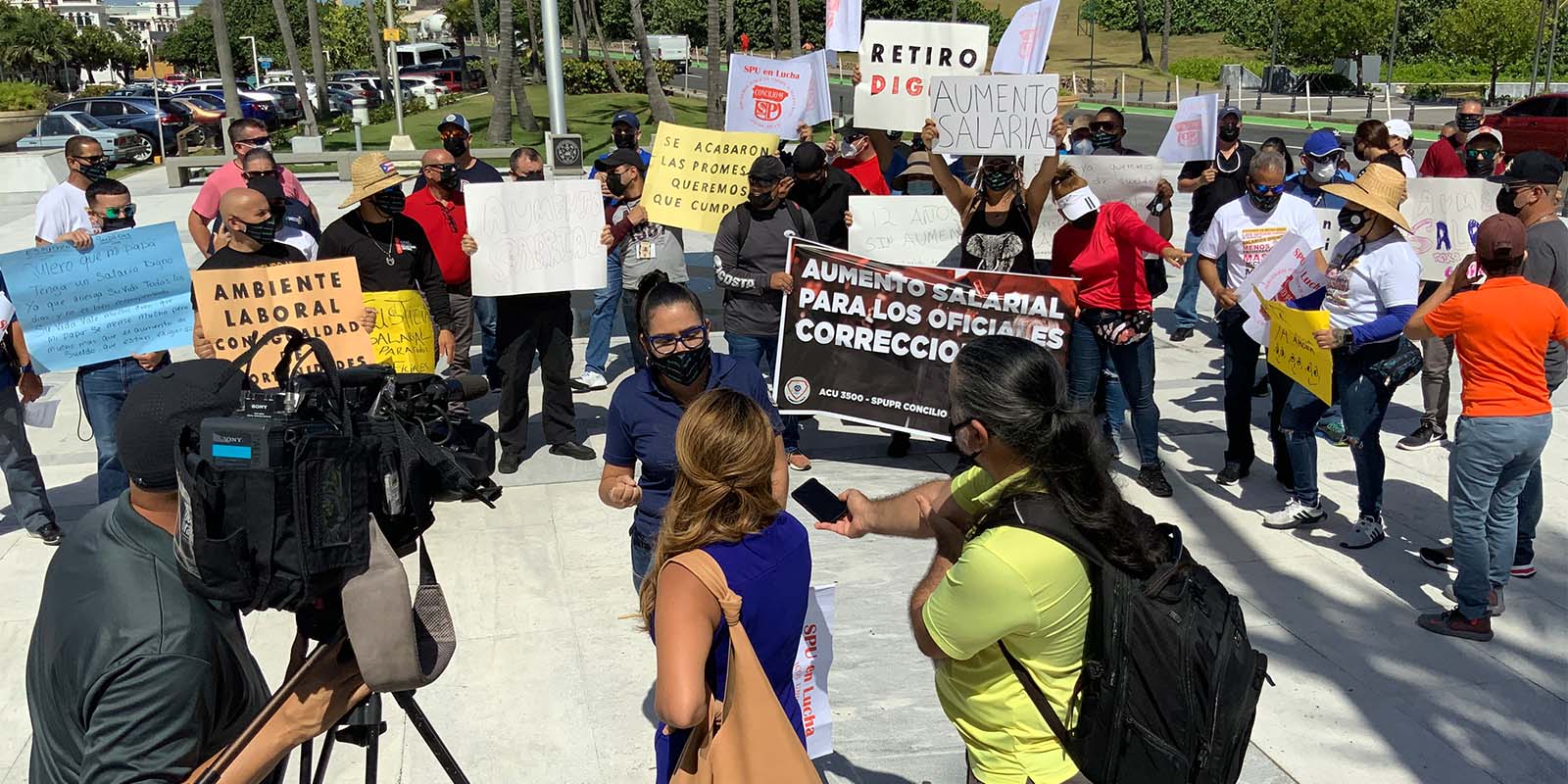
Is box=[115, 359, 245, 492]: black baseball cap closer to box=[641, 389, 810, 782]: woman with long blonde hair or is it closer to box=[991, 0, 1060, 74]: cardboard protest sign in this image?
box=[641, 389, 810, 782]: woman with long blonde hair

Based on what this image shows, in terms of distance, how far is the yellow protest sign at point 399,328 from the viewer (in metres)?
6.71

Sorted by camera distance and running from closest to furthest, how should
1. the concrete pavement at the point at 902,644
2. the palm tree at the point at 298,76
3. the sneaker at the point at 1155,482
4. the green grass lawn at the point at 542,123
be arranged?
1. the concrete pavement at the point at 902,644
2. the sneaker at the point at 1155,482
3. the green grass lawn at the point at 542,123
4. the palm tree at the point at 298,76

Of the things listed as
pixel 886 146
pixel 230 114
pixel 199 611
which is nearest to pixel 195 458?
pixel 199 611

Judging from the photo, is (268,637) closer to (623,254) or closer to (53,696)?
(53,696)

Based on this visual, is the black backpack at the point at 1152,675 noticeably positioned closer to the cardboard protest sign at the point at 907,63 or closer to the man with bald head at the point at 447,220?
the man with bald head at the point at 447,220

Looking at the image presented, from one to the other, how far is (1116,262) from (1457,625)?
259cm

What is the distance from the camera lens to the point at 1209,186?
1036 centimetres

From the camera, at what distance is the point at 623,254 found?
8.87 m

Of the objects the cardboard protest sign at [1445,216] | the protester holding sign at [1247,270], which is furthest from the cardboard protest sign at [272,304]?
the cardboard protest sign at [1445,216]

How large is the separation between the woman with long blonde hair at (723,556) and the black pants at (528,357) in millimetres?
4780

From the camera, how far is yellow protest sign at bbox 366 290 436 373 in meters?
Answer: 6.71

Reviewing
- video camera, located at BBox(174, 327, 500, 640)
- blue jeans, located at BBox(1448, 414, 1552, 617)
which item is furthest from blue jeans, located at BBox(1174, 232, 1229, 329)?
video camera, located at BBox(174, 327, 500, 640)

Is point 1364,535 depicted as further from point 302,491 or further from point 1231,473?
point 302,491

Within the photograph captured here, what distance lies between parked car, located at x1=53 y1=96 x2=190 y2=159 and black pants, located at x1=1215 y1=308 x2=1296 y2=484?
30.2 metres
